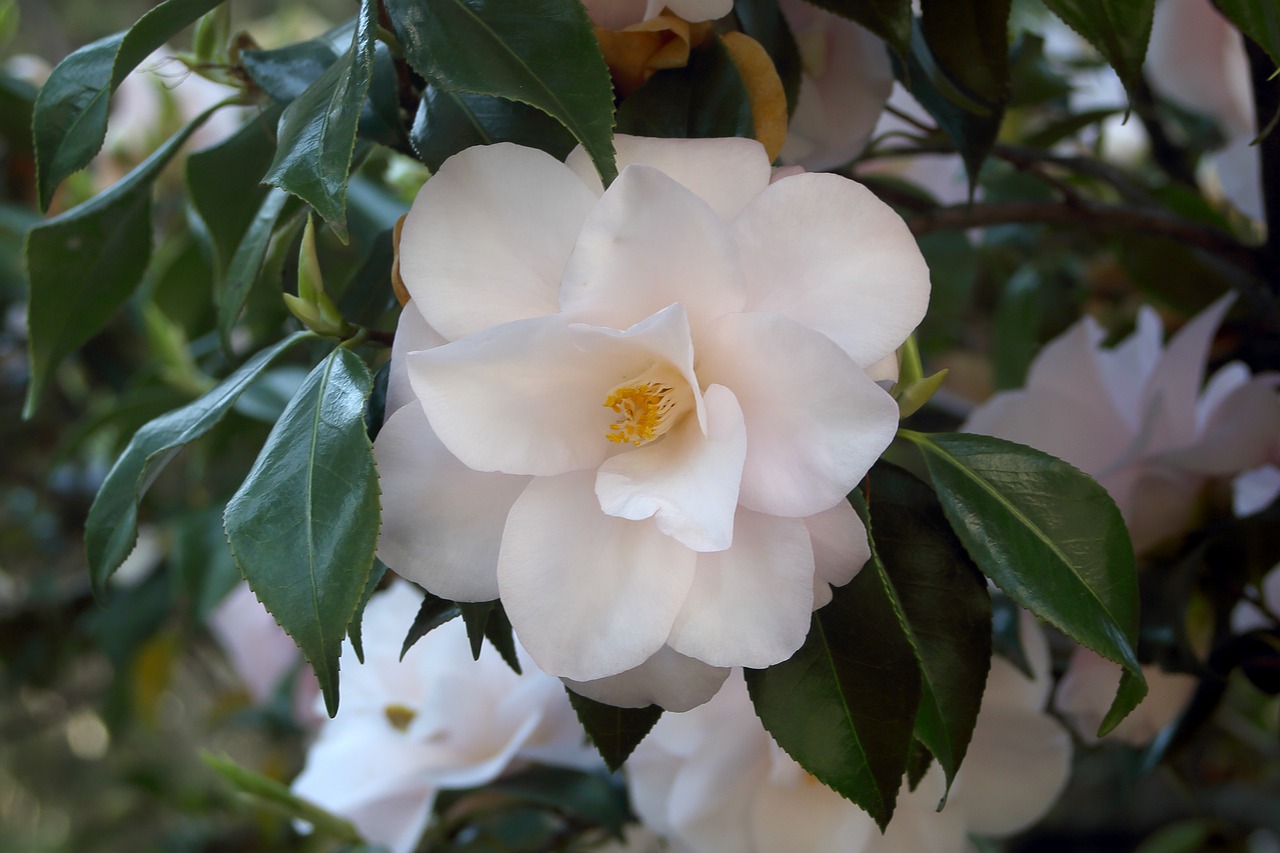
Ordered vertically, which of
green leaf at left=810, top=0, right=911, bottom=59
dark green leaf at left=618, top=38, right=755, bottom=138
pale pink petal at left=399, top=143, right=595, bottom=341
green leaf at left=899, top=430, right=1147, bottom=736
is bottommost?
green leaf at left=899, top=430, right=1147, bottom=736

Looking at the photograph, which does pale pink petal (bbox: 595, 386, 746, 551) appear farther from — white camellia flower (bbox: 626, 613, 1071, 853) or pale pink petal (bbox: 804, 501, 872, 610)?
white camellia flower (bbox: 626, 613, 1071, 853)

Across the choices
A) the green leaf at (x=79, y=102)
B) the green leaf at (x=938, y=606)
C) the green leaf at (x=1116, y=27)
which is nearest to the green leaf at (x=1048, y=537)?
the green leaf at (x=938, y=606)

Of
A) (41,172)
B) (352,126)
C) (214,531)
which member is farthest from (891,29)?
(214,531)

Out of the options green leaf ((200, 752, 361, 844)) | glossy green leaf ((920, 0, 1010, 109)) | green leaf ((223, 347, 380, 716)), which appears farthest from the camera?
green leaf ((200, 752, 361, 844))

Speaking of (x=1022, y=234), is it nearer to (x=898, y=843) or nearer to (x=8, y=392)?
(x=898, y=843)

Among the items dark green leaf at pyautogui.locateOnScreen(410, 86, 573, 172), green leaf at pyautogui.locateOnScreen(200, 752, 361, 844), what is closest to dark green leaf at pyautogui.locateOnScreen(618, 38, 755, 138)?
dark green leaf at pyautogui.locateOnScreen(410, 86, 573, 172)

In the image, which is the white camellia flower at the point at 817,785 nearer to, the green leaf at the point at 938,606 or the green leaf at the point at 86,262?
the green leaf at the point at 938,606
